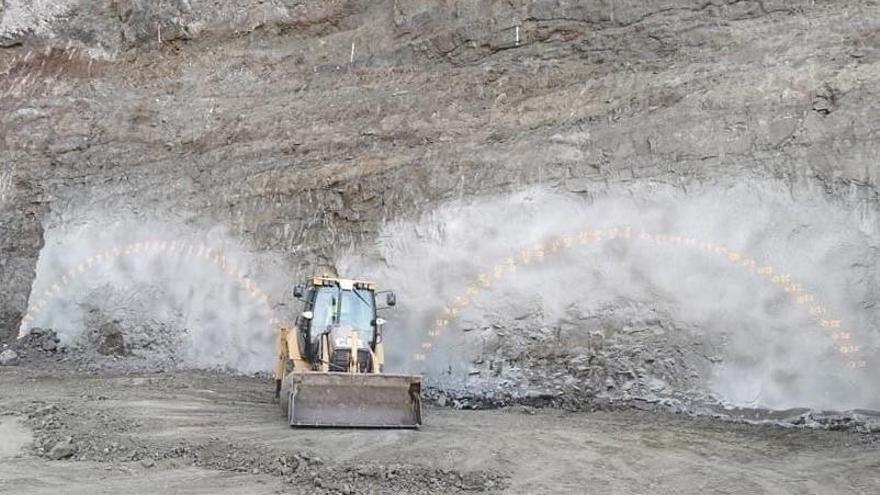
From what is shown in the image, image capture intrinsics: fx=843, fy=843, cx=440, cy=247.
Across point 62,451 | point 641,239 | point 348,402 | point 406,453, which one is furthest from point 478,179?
point 62,451

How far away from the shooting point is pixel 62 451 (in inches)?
301

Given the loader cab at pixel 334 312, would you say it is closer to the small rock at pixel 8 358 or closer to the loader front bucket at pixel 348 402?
the loader front bucket at pixel 348 402

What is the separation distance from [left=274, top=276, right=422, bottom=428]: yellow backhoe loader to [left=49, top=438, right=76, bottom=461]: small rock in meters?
2.23

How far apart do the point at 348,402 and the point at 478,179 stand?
5.50 m

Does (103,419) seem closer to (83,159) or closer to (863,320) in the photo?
(83,159)

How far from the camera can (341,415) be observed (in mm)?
9141

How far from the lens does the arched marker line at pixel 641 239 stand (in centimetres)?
1083

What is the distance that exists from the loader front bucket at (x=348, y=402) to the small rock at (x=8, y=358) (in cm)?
718

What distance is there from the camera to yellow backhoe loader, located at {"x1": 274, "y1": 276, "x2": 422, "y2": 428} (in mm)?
9156

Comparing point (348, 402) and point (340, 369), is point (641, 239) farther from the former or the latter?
point (348, 402)

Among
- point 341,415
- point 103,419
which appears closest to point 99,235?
point 103,419

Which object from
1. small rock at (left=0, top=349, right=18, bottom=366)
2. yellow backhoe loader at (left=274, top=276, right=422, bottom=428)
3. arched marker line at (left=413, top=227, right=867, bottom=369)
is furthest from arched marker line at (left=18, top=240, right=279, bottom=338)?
arched marker line at (left=413, top=227, right=867, bottom=369)

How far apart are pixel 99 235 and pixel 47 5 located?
5.65 m

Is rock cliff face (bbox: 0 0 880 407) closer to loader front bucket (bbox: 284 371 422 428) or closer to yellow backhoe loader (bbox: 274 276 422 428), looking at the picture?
yellow backhoe loader (bbox: 274 276 422 428)
